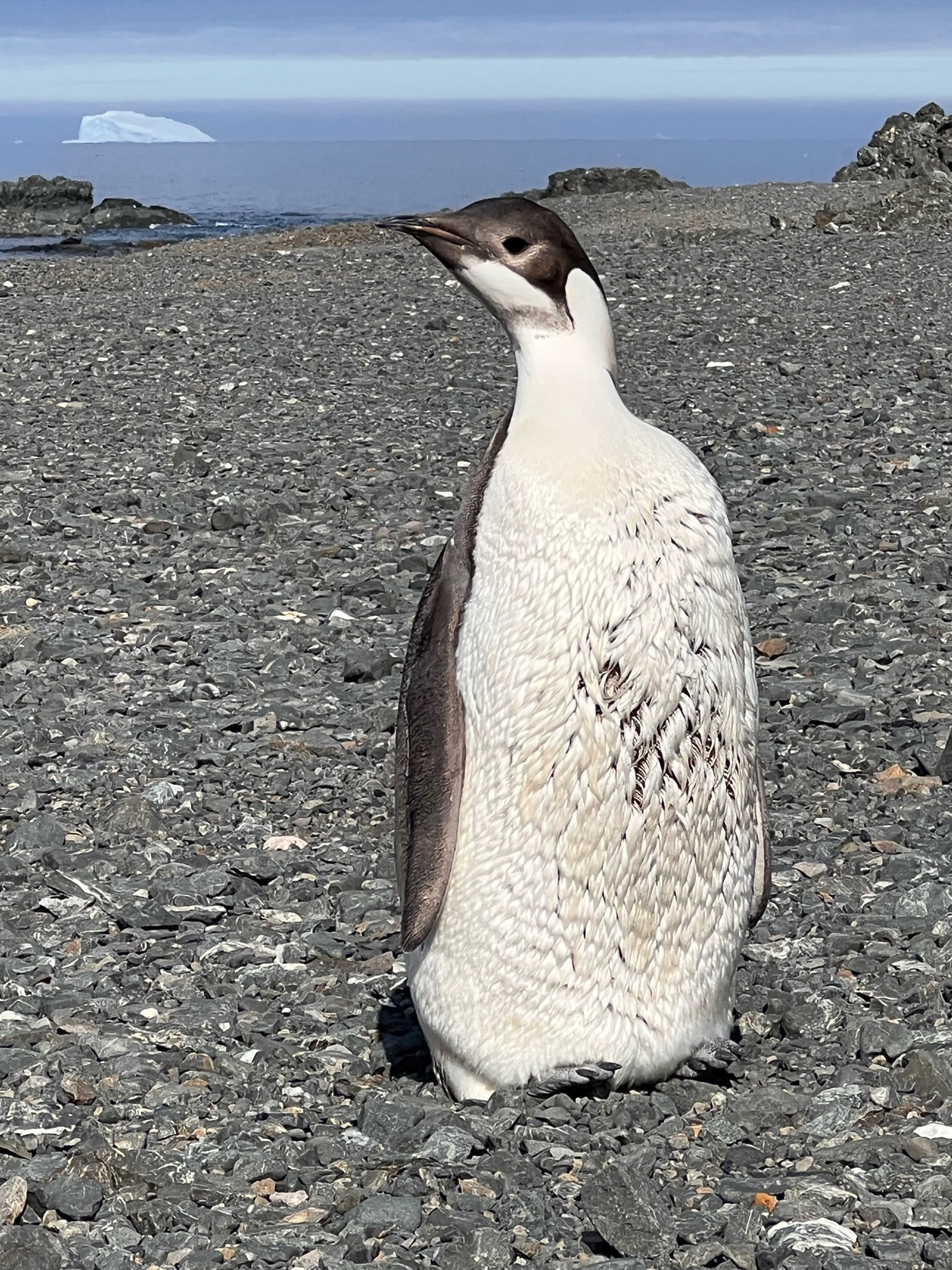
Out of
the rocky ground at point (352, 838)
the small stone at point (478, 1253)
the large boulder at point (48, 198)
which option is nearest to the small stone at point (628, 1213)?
the rocky ground at point (352, 838)

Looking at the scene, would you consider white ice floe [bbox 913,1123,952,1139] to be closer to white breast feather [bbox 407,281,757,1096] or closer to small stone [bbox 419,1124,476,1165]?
white breast feather [bbox 407,281,757,1096]

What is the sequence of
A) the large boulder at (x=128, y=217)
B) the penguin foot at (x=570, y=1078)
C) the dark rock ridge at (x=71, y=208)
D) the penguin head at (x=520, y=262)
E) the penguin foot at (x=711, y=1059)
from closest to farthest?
the penguin head at (x=520, y=262) → the penguin foot at (x=570, y=1078) → the penguin foot at (x=711, y=1059) → the large boulder at (x=128, y=217) → the dark rock ridge at (x=71, y=208)

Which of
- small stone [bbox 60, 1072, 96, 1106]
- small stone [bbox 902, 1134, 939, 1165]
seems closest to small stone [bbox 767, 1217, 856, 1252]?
small stone [bbox 902, 1134, 939, 1165]

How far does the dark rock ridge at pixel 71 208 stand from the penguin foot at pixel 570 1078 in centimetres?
4721

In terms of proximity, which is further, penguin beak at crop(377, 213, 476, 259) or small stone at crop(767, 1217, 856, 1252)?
penguin beak at crop(377, 213, 476, 259)

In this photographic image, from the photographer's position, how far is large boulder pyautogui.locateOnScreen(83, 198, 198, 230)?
48188mm

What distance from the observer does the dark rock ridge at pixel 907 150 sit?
29953 mm

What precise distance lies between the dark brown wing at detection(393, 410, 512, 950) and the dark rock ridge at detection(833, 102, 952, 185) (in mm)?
26028

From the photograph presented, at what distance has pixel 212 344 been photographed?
1415 centimetres

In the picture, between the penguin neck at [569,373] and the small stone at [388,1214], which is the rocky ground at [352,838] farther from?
the penguin neck at [569,373]

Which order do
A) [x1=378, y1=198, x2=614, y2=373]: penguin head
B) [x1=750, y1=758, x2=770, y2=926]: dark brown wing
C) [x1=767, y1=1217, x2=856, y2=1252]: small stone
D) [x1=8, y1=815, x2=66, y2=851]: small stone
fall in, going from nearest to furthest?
1. [x1=767, y1=1217, x2=856, y2=1252]: small stone
2. [x1=378, y1=198, x2=614, y2=373]: penguin head
3. [x1=750, y1=758, x2=770, y2=926]: dark brown wing
4. [x1=8, y1=815, x2=66, y2=851]: small stone

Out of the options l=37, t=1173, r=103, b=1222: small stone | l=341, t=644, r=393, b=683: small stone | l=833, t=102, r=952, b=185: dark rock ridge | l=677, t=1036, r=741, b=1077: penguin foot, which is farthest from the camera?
l=833, t=102, r=952, b=185: dark rock ridge

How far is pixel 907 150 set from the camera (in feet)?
105

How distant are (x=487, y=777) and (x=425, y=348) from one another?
10562mm
